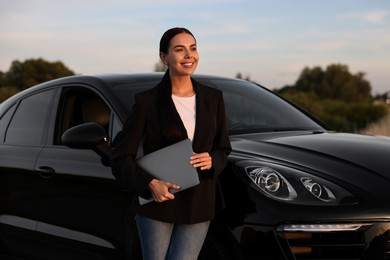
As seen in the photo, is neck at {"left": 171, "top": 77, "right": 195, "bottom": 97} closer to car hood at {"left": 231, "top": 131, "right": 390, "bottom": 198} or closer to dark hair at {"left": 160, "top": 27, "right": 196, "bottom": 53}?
dark hair at {"left": 160, "top": 27, "right": 196, "bottom": 53}

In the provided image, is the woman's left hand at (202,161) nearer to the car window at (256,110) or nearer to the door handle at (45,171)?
the car window at (256,110)

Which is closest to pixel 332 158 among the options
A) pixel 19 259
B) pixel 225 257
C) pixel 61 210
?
pixel 225 257

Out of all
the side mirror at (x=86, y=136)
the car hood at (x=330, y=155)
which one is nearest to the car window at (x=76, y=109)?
the side mirror at (x=86, y=136)

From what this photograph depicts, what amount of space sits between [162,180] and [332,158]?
3.79 feet

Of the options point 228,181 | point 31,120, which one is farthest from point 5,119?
point 228,181

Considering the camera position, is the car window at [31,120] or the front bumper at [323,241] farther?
the car window at [31,120]

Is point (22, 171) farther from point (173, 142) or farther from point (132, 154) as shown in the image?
point (173, 142)

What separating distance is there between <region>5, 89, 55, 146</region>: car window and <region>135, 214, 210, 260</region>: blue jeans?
6.84ft

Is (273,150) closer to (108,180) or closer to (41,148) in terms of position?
(108,180)

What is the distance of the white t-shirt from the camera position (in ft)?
10.3

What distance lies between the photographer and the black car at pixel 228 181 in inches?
131

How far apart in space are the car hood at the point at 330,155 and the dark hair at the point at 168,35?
81 centimetres

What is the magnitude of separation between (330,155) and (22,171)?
7.48 ft

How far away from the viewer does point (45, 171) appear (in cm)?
479
